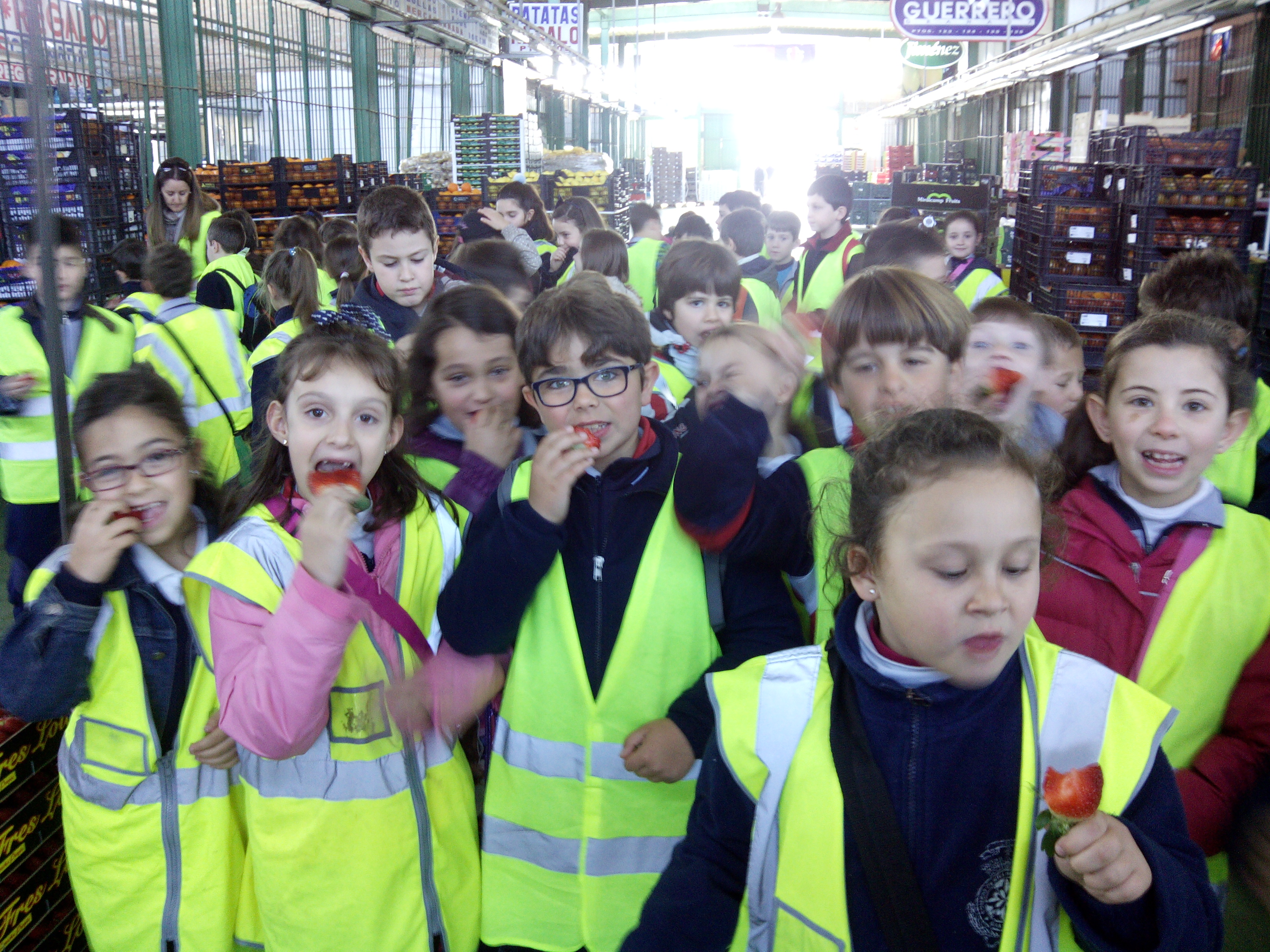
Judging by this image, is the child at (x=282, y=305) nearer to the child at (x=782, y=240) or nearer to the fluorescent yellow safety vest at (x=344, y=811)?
the fluorescent yellow safety vest at (x=344, y=811)

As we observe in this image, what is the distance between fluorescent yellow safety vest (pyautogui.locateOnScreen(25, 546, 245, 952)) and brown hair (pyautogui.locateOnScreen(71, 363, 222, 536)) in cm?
27

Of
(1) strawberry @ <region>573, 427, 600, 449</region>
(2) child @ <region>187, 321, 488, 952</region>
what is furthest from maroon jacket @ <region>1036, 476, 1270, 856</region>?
(2) child @ <region>187, 321, 488, 952</region>

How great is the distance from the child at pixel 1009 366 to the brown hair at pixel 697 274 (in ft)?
2.97

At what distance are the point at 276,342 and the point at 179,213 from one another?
172 inches

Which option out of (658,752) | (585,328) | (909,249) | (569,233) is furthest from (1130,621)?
(569,233)

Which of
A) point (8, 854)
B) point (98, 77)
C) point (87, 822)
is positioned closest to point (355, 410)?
point (87, 822)

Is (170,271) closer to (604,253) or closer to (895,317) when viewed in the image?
(604,253)

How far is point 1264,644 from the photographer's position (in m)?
1.78

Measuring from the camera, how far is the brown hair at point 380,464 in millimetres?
1924

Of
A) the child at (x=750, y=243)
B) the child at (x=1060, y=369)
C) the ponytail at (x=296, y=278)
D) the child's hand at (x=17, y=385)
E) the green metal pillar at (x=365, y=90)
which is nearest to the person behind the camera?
the child at (x=1060, y=369)

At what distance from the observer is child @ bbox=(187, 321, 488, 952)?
1.58 metres

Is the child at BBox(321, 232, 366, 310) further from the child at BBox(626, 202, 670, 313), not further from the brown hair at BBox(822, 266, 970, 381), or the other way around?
the brown hair at BBox(822, 266, 970, 381)

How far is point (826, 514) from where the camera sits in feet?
6.01

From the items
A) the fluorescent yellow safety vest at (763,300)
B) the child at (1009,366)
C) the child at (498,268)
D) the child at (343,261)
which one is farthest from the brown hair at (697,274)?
the child at (343,261)
